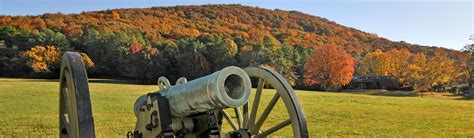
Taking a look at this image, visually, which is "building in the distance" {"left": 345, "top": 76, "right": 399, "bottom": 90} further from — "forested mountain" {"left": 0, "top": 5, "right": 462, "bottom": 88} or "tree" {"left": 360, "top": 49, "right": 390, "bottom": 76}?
"forested mountain" {"left": 0, "top": 5, "right": 462, "bottom": 88}

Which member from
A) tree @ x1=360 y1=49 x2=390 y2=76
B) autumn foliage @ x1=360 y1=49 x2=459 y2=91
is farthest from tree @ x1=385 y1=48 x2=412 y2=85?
tree @ x1=360 y1=49 x2=390 y2=76

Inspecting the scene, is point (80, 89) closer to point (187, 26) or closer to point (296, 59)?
point (296, 59)

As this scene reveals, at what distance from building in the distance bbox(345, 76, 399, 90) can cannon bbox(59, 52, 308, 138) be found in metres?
58.8

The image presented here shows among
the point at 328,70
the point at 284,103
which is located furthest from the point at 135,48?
the point at 284,103

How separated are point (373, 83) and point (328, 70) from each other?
29.6ft

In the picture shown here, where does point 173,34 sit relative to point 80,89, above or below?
above

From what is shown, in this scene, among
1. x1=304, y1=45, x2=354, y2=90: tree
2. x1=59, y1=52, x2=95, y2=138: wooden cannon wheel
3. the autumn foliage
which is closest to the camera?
x1=59, y1=52, x2=95, y2=138: wooden cannon wheel

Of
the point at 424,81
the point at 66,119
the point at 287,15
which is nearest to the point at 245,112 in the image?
the point at 66,119

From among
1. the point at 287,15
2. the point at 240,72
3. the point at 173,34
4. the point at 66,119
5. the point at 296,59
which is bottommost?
the point at 66,119

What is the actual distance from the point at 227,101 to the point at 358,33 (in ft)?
414

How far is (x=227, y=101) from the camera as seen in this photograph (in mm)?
3330

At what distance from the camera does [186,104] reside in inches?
158

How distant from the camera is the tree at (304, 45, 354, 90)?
55.7 metres

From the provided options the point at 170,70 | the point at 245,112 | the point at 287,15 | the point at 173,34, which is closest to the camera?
the point at 245,112
